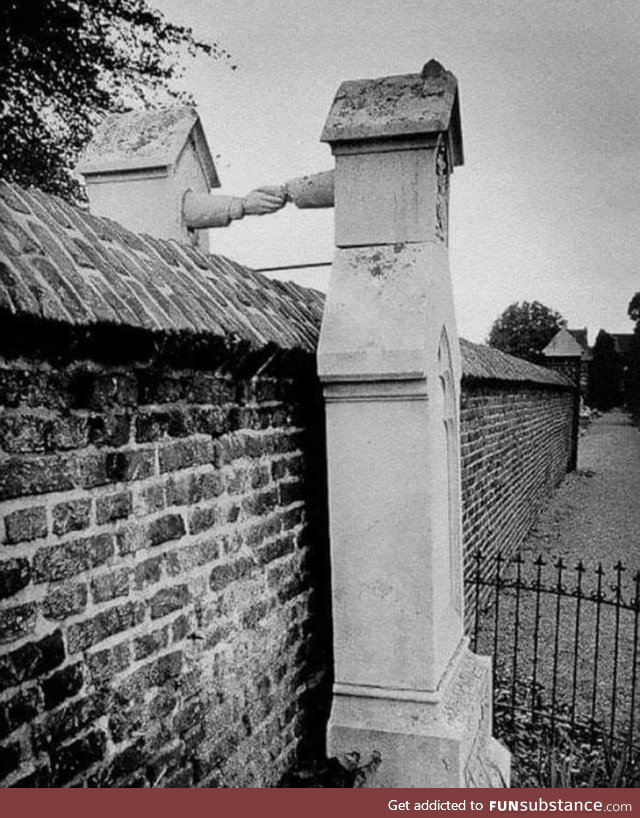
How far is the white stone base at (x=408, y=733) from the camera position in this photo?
292cm

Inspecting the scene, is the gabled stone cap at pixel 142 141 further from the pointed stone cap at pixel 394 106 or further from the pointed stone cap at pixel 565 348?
the pointed stone cap at pixel 565 348

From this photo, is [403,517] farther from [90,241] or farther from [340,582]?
[90,241]

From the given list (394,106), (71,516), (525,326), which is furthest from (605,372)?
(525,326)

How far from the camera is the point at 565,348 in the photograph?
19312 mm

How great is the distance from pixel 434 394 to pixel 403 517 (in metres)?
0.55

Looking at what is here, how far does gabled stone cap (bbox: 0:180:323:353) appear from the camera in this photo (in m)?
1.73

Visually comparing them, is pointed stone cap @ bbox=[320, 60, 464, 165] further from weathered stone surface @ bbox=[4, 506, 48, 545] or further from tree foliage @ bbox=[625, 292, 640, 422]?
tree foliage @ bbox=[625, 292, 640, 422]

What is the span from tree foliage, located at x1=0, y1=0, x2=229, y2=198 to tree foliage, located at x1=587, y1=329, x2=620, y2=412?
85.8 ft

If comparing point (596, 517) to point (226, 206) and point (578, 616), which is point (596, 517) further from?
point (226, 206)

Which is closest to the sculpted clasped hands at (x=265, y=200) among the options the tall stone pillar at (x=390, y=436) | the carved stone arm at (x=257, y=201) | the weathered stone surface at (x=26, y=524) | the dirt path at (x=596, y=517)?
the carved stone arm at (x=257, y=201)

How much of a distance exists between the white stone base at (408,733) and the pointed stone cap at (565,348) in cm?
1742

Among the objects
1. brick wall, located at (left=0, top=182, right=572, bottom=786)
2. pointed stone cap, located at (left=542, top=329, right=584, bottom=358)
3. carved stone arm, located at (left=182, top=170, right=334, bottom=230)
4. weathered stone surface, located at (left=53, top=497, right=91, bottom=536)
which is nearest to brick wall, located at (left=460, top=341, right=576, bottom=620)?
carved stone arm, located at (left=182, top=170, right=334, bottom=230)

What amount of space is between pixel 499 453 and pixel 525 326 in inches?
2179

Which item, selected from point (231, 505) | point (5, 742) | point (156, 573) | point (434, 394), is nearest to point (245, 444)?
point (231, 505)
